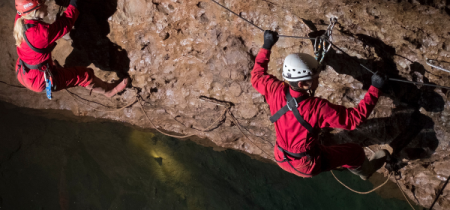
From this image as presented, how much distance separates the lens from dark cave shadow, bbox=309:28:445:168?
3295mm

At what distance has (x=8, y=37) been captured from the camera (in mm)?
4711

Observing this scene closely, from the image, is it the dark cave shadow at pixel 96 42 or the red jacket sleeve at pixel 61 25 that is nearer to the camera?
the red jacket sleeve at pixel 61 25

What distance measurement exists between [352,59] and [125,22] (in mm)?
3134

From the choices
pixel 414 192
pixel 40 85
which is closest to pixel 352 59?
pixel 414 192

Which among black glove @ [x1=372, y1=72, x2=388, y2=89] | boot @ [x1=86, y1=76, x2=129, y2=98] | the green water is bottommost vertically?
the green water

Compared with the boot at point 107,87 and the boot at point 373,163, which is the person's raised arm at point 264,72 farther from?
the boot at point 107,87

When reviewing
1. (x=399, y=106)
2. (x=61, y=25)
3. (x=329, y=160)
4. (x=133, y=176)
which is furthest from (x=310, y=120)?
(x=133, y=176)

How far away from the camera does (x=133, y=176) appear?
461 centimetres

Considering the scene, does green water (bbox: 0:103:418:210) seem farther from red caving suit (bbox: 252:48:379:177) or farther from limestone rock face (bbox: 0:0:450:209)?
red caving suit (bbox: 252:48:379:177)

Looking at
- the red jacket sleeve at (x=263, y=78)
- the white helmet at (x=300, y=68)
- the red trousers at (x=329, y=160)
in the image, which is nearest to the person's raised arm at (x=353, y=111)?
the white helmet at (x=300, y=68)

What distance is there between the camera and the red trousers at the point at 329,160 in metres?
3.02

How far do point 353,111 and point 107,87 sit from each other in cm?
363

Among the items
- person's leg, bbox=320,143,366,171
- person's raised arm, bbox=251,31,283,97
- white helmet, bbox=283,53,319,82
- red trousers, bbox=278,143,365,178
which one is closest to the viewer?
white helmet, bbox=283,53,319,82

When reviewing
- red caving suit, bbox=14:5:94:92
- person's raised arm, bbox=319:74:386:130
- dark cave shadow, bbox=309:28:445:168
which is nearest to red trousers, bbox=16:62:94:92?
red caving suit, bbox=14:5:94:92
